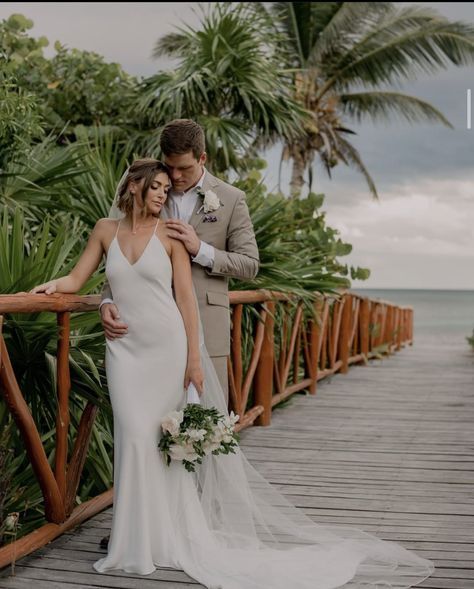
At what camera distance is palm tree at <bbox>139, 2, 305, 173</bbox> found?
1180 cm

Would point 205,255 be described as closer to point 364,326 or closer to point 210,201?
point 210,201

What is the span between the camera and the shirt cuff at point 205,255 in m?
3.72

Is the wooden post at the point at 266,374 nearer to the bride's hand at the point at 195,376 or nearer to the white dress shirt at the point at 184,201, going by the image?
the white dress shirt at the point at 184,201

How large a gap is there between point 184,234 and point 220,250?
29cm

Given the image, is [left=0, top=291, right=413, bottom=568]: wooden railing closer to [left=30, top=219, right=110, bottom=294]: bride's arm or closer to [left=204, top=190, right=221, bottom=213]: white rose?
[left=30, top=219, right=110, bottom=294]: bride's arm

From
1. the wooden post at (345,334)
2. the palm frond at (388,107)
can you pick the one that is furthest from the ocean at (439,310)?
the wooden post at (345,334)

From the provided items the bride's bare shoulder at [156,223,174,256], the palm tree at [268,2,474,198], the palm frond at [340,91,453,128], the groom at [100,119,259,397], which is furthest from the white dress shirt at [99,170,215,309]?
the palm frond at [340,91,453,128]

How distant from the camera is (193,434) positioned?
344cm

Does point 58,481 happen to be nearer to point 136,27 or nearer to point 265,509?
point 265,509

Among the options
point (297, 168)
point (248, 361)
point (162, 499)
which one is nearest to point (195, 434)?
point (162, 499)

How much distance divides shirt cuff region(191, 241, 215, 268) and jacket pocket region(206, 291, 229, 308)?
0.62 ft

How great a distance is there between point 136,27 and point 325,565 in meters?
26.9

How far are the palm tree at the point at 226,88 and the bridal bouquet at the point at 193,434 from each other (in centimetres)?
804

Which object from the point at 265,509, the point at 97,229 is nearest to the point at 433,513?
the point at 265,509
